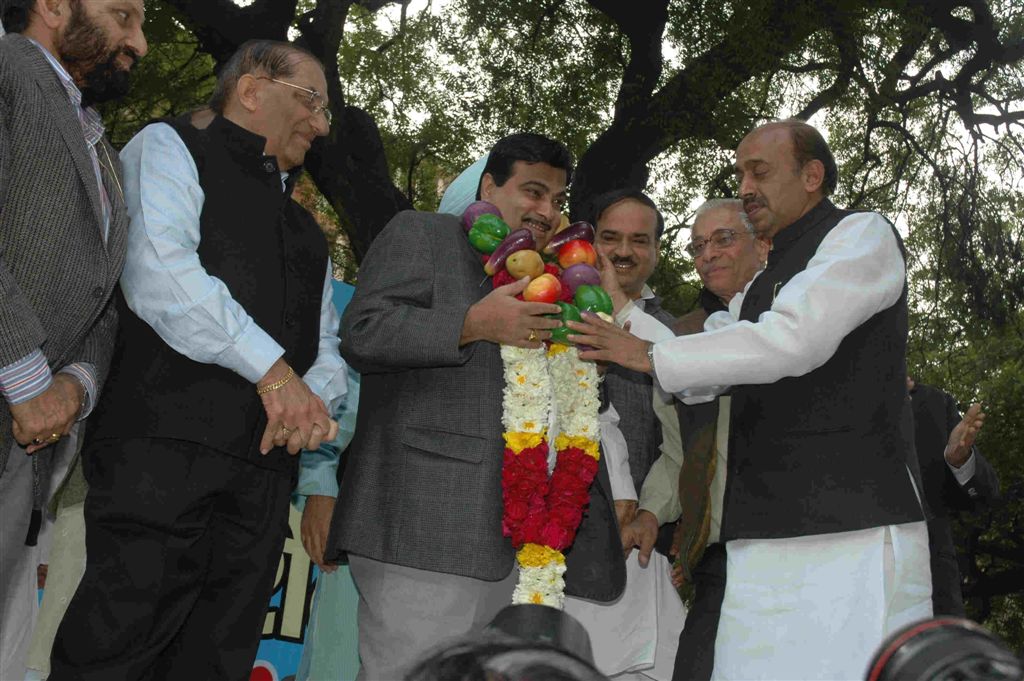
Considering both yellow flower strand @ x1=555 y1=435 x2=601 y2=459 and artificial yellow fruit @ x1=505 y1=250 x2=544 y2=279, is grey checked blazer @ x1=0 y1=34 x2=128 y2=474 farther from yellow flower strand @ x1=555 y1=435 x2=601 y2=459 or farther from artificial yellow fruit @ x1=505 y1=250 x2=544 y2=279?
yellow flower strand @ x1=555 y1=435 x2=601 y2=459

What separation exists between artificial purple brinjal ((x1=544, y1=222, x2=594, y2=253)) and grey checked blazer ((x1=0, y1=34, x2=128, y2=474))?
1.39 metres

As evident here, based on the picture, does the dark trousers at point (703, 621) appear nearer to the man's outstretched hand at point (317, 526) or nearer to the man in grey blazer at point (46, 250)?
the man's outstretched hand at point (317, 526)

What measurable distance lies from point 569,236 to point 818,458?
45.1 inches

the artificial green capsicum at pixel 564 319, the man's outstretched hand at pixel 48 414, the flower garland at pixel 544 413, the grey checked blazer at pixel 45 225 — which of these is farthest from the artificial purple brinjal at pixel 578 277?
the man's outstretched hand at pixel 48 414

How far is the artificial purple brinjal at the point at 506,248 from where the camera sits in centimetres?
346

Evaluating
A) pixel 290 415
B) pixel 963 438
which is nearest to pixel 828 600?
pixel 290 415

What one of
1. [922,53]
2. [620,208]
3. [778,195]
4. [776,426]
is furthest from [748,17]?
[776,426]

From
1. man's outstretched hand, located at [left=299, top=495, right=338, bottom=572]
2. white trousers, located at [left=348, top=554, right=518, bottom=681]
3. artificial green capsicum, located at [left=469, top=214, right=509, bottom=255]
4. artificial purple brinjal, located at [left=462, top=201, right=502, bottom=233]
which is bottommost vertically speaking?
white trousers, located at [left=348, top=554, right=518, bottom=681]

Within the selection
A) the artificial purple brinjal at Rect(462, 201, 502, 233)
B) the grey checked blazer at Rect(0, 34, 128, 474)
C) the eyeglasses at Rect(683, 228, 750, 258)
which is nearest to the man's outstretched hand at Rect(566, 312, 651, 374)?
the artificial purple brinjal at Rect(462, 201, 502, 233)

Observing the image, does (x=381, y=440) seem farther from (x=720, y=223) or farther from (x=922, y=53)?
(x=922, y=53)

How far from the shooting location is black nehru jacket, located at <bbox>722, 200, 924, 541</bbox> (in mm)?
3117

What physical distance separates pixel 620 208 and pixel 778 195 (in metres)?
1.36

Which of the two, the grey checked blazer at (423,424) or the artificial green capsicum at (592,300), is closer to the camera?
the grey checked blazer at (423,424)

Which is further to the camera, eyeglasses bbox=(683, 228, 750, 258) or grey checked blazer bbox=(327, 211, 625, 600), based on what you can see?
eyeglasses bbox=(683, 228, 750, 258)
